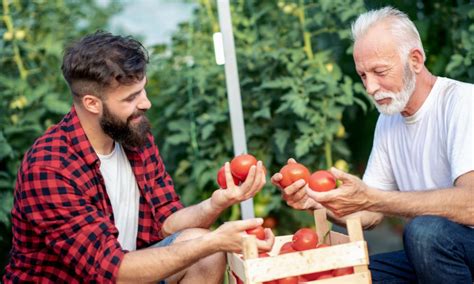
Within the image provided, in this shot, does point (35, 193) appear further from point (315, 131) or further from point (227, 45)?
point (315, 131)

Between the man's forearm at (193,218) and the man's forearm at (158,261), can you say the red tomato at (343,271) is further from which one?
the man's forearm at (193,218)

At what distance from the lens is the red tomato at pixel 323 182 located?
283 centimetres

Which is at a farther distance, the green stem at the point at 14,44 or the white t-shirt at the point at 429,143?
the green stem at the point at 14,44

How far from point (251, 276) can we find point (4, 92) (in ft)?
8.35

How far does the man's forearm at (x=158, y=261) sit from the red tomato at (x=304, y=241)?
0.29 metres

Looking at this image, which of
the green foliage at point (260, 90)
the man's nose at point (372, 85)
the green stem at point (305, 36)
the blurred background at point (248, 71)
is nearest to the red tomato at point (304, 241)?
the man's nose at point (372, 85)

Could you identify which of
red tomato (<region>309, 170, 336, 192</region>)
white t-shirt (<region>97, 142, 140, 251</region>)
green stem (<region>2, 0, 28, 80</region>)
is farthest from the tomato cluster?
green stem (<region>2, 0, 28, 80</region>)

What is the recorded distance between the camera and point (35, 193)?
2861mm

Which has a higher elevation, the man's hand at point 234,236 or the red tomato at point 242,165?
the red tomato at point 242,165

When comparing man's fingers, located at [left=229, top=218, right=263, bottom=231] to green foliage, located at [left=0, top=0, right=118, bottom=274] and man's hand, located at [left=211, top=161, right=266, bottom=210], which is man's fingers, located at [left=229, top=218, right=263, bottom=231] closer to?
man's hand, located at [left=211, top=161, right=266, bottom=210]

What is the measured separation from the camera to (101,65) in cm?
309

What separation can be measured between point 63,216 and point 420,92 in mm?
1541

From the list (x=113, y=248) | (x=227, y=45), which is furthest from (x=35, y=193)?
(x=227, y=45)

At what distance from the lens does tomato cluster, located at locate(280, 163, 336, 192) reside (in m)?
2.83
